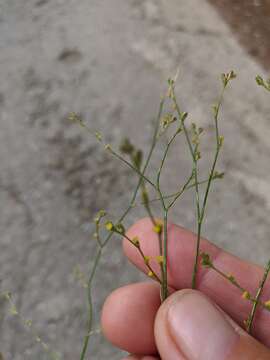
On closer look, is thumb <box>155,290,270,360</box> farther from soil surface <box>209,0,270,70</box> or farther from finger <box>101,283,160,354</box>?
soil surface <box>209,0,270,70</box>

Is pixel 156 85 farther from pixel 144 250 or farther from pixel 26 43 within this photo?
pixel 144 250

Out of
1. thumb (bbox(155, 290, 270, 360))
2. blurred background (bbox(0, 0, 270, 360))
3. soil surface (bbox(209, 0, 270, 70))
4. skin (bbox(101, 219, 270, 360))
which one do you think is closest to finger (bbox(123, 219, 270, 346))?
skin (bbox(101, 219, 270, 360))

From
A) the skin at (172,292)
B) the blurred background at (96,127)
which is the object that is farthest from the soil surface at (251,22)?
the skin at (172,292)

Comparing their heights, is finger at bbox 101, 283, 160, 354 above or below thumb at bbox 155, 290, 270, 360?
below

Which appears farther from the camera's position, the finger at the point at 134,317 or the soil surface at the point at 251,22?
the soil surface at the point at 251,22

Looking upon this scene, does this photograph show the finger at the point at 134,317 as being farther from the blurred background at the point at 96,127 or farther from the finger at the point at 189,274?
the blurred background at the point at 96,127

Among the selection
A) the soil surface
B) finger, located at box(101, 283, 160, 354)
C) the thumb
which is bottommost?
finger, located at box(101, 283, 160, 354)
